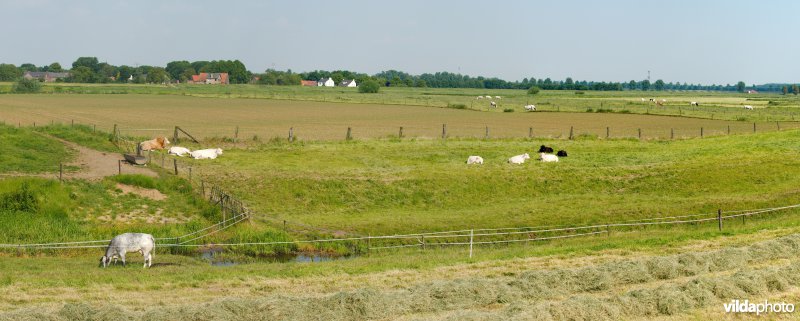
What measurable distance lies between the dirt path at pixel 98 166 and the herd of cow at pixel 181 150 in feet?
8.50

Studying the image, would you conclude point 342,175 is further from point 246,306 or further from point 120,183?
point 246,306

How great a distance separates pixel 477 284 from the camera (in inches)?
679

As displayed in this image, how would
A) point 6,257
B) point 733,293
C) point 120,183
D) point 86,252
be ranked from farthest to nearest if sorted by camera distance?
point 120,183 → point 86,252 → point 6,257 → point 733,293

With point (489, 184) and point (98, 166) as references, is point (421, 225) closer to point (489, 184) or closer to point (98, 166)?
point (489, 184)

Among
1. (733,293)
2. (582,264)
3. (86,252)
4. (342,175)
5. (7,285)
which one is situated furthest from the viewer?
(342,175)

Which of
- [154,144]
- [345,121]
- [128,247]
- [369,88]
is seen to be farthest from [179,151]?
[369,88]

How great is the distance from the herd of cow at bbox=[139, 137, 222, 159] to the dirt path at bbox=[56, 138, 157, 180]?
2591mm

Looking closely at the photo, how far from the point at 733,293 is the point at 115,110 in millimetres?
86519

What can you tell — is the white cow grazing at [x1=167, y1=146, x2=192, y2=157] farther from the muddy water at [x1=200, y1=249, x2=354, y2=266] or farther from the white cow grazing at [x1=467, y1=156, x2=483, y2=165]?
the muddy water at [x1=200, y1=249, x2=354, y2=266]

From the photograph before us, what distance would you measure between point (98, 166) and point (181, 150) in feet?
23.0

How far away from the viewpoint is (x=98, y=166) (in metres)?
36.8

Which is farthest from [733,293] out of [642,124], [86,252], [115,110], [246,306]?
[115,110]

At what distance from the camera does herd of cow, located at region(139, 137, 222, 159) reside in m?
42.0

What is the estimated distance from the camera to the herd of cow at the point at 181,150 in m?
42.0
